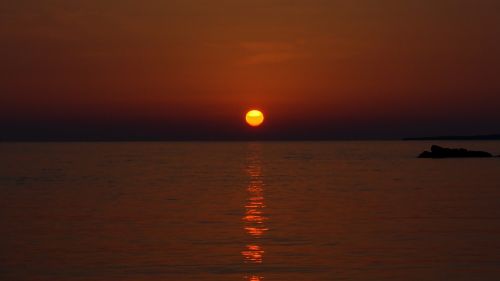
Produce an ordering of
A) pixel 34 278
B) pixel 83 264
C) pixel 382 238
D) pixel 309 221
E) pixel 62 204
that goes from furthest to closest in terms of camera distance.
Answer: pixel 62 204, pixel 309 221, pixel 382 238, pixel 83 264, pixel 34 278

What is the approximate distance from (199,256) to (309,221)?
12.1 m

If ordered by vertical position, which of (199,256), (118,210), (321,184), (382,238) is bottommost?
(199,256)

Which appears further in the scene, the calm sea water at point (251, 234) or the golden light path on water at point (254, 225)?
the golden light path on water at point (254, 225)

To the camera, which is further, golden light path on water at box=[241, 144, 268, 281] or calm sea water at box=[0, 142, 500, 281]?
golden light path on water at box=[241, 144, 268, 281]

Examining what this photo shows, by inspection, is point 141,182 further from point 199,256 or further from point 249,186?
point 199,256

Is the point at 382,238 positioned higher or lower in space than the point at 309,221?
lower

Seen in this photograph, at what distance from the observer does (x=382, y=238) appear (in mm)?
33469

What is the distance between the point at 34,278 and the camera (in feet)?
82.3

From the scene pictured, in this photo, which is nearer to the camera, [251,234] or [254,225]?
[251,234]

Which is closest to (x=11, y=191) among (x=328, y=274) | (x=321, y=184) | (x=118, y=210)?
(x=118, y=210)

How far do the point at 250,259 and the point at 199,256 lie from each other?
194 cm

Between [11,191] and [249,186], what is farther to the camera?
[249,186]

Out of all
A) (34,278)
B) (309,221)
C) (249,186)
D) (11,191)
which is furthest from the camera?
(249,186)

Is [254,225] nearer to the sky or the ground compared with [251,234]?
nearer to the sky
